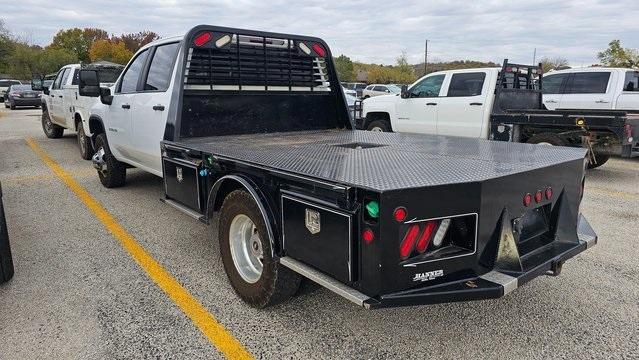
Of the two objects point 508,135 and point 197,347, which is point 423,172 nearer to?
point 197,347

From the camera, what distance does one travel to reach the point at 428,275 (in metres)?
2.47

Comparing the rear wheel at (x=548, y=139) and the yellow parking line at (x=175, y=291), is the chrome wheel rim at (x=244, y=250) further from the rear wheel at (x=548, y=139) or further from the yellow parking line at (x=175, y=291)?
the rear wheel at (x=548, y=139)

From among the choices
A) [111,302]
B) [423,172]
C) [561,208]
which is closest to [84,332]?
[111,302]

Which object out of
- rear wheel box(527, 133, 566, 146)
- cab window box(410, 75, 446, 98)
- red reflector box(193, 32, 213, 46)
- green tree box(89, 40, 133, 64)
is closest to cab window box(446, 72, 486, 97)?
cab window box(410, 75, 446, 98)

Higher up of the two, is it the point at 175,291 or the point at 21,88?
the point at 21,88

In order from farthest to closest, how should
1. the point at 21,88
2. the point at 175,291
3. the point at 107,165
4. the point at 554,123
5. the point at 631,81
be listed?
the point at 21,88 < the point at 631,81 < the point at 554,123 < the point at 107,165 < the point at 175,291

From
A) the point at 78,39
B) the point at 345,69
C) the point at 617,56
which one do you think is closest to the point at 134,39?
the point at 78,39

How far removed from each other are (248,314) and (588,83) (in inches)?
437

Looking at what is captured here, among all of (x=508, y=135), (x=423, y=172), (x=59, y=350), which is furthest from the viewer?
(x=508, y=135)

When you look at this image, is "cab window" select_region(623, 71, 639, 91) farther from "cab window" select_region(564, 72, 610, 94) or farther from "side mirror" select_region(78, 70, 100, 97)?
"side mirror" select_region(78, 70, 100, 97)

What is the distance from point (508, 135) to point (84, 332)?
7450mm

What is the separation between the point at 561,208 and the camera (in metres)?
3.16

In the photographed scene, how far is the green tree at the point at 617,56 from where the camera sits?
32.1 m

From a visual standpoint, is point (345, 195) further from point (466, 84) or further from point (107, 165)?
point (466, 84)
